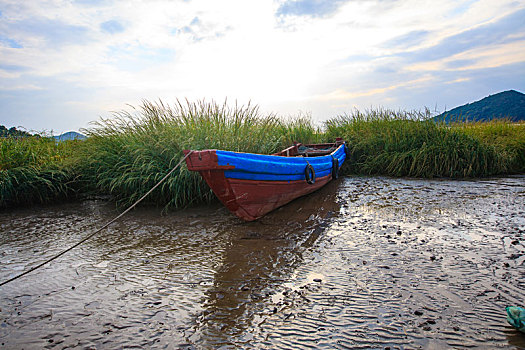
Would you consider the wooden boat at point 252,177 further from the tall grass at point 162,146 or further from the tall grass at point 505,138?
the tall grass at point 505,138

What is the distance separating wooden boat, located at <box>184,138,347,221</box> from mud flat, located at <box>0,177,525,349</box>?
27 centimetres

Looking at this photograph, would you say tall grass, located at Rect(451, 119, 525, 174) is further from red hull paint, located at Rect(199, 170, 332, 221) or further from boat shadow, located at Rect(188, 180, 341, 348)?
red hull paint, located at Rect(199, 170, 332, 221)

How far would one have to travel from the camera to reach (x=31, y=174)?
6375 mm

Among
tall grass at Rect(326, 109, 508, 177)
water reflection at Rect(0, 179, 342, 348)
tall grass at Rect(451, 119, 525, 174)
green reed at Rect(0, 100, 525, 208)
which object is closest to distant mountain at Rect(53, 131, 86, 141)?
green reed at Rect(0, 100, 525, 208)

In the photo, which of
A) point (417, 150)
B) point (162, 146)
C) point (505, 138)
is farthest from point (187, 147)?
point (505, 138)

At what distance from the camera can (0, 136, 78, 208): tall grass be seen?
20.5ft

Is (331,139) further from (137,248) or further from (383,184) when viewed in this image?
(137,248)

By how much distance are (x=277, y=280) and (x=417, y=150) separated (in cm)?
675

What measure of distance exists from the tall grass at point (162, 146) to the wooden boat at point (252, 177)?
1.22m

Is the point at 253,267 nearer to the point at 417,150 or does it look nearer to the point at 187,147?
the point at 187,147

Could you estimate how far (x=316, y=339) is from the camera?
6.85ft

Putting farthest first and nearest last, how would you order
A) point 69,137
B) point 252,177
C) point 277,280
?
point 69,137 < point 252,177 < point 277,280

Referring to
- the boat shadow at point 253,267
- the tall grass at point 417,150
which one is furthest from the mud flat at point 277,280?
the tall grass at point 417,150

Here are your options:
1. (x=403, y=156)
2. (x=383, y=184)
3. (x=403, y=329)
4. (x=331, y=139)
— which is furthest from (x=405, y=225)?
(x=331, y=139)
